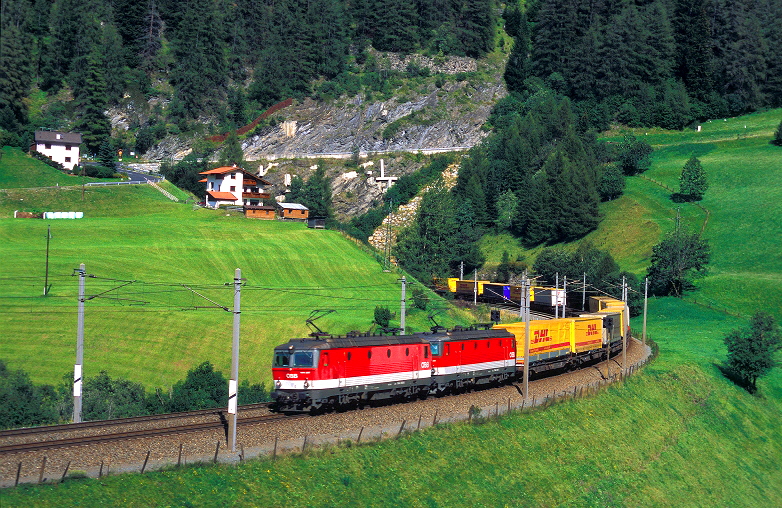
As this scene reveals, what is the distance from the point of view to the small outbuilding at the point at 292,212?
129 m

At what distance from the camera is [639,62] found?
560ft

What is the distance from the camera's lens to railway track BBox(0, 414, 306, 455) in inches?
1189

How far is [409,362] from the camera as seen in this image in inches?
1820

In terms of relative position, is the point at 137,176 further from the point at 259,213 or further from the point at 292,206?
the point at 259,213

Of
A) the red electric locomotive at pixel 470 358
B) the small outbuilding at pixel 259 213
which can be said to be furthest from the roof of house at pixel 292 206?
the red electric locomotive at pixel 470 358

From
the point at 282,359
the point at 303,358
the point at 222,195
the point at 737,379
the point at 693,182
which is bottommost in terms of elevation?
the point at 737,379

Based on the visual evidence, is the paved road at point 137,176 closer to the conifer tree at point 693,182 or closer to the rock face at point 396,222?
the rock face at point 396,222

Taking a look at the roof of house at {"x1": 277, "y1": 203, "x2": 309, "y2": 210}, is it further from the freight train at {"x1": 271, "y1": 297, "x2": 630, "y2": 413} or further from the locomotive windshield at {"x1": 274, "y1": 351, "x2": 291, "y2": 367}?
the locomotive windshield at {"x1": 274, "y1": 351, "x2": 291, "y2": 367}

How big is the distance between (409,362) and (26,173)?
93.9 meters

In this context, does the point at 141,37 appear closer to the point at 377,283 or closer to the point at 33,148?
the point at 33,148

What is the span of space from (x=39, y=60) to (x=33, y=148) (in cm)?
3635

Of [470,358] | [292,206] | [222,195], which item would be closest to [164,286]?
[470,358]

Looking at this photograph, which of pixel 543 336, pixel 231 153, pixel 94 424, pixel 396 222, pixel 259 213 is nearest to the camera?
pixel 94 424

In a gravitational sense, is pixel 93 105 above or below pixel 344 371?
above
